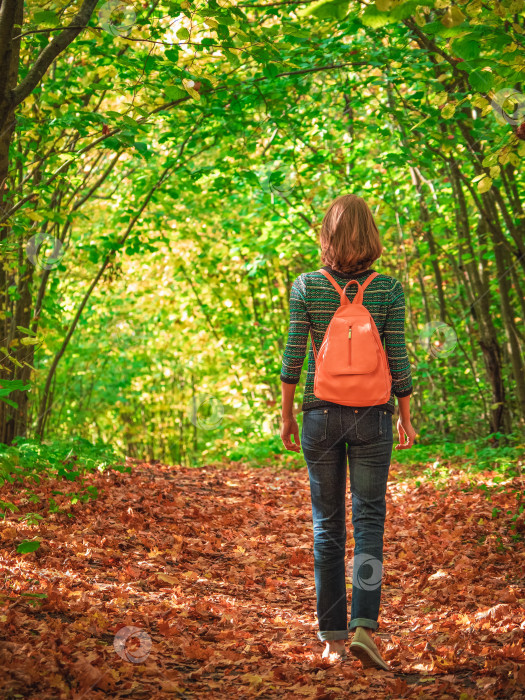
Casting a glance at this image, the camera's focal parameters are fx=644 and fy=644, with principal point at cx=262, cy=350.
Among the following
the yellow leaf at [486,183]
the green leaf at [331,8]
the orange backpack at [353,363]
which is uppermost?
the yellow leaf at [486,183]

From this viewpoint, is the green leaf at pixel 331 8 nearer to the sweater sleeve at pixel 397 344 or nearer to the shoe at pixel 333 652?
the sweater sleeve at pixel 397 344

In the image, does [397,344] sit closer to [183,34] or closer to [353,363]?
[353,363]

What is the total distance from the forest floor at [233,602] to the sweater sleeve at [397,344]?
1.09 meters

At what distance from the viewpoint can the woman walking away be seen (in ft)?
8.14

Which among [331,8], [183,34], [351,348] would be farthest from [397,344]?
[183,34]

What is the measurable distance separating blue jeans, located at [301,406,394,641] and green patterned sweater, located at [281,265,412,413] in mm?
104

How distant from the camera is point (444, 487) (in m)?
6.19

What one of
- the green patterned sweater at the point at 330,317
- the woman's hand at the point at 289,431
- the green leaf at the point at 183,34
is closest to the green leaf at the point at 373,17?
the green patterned sweater at the point at 330,317

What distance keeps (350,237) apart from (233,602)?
2120 millimetres

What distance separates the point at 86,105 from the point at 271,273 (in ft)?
18.6

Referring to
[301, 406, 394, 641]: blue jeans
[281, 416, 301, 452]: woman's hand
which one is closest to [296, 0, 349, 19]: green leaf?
[301, 406, 394, 641]: blue jeans

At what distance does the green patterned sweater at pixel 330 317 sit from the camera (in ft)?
8.46

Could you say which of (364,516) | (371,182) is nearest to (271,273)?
(371,182)

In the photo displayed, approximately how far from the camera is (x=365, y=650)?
2.41 metres
